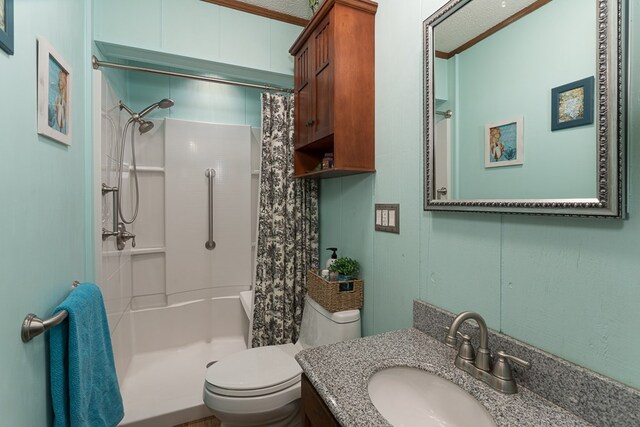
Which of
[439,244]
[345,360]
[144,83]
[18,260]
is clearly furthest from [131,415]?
[144,83]

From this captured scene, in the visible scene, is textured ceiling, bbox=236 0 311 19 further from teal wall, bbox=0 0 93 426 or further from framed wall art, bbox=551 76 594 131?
framed wall art, bbox=551 76 594 131

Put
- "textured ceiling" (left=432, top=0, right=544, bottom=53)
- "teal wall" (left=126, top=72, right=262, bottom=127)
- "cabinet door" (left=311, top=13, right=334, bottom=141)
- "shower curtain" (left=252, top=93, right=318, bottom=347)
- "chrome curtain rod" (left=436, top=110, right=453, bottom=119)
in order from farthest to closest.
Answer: "teal wall" (left=126, top=72, right=262, bottom=127)
"shower curtain" (left=252, top=93, right=318, bottom=347)
"cabinet door" (left=311, top=13, right=334, bottom=141)
"chrome curtain rod" (left=436, top=110, right=453, bottom=119)
"textured ceiling" (left=432, top=0, right=544, bottom=53)

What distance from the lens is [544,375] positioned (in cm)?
75

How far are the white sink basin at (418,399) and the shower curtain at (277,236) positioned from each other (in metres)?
1.13

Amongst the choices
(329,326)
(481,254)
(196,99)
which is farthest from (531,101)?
(196,99)

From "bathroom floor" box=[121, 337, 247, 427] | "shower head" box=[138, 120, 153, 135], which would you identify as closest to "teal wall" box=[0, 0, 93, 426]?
"bathroom floor" box=[121, 337, 247, 427]

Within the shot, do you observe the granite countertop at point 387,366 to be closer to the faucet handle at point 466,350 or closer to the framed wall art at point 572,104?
the faucet handle at point 466,350

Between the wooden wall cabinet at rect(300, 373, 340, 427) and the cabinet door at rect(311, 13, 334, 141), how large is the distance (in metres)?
1.08

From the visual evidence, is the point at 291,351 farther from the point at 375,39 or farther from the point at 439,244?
the point at 375,39

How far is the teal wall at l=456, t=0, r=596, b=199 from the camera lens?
0.70m

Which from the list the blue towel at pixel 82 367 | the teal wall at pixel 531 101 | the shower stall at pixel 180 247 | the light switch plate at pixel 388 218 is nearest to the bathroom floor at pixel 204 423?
the shower stall at pixel 180 247

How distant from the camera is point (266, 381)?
139 centimetres

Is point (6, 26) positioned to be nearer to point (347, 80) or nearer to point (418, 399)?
point (347, 80)

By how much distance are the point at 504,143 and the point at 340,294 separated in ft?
3.25
